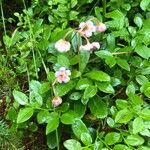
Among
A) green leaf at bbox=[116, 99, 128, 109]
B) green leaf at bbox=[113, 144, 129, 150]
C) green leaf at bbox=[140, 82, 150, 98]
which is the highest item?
green leaf at bbox=[140, 82, 150, 98]

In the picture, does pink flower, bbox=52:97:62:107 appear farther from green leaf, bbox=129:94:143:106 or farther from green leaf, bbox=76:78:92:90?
green leaf, bbox=129:94:143:106

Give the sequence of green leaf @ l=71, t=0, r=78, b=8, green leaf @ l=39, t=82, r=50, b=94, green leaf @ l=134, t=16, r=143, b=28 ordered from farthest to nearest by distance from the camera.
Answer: green leaf @ l=71, t=0, r=78, b=8 < green leaf @ l=134, t=16, r=143, b=28 < green leaf @ l=39, t=82, r=50, b=94

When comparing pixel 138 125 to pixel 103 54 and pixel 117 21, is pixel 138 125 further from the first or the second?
pixel 117 21

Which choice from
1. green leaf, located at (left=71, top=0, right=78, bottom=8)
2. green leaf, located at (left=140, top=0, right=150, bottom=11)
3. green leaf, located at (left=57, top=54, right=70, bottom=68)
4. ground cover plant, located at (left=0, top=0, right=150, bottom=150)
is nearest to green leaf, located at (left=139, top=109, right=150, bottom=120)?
ground cover plant, located at (left=0, top=0, right=150, bottom=150)

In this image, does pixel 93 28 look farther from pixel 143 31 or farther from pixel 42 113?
pixel 42 113

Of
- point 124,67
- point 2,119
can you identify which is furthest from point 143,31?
point 2,119

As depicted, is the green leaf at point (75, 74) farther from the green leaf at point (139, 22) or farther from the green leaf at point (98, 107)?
the green leaf at point (139, 22)
